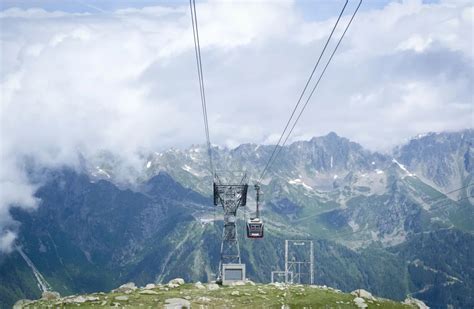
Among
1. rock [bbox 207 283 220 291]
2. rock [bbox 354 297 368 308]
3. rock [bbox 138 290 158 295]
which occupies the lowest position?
rock [bbox 354 297 368 308]

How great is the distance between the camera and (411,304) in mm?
124188

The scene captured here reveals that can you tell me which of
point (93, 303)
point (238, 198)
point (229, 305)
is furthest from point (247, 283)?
point (93, 303)

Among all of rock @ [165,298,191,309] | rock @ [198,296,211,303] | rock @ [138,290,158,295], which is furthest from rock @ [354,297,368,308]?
rock @ [138,290,158,295]

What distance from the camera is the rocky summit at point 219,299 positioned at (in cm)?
10256

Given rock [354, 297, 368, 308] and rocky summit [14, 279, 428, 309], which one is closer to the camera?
rocky summit [14, 279, 428, 309]

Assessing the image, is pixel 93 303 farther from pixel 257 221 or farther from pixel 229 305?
pixel 257 221

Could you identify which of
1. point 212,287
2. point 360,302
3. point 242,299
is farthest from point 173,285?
point 360,302

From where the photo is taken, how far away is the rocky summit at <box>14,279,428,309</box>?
103 meters

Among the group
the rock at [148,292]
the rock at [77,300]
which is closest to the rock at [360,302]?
the rock at [148,292]

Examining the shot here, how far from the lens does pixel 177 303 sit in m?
102

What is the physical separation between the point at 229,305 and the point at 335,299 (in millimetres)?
21393

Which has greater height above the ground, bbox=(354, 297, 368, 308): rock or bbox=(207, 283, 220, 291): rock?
bbox=(207, 283, 220, 291): rock

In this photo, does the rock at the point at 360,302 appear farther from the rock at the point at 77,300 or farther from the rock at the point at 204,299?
the rock at the point at 77,300

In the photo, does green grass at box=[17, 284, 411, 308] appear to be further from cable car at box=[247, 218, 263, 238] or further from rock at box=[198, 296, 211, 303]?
cable car at box=[247, 218, 263, 238]
